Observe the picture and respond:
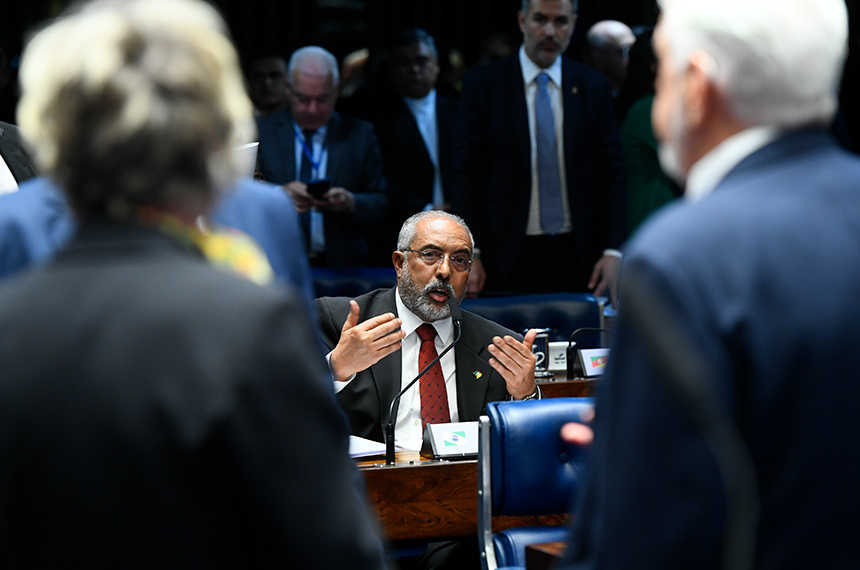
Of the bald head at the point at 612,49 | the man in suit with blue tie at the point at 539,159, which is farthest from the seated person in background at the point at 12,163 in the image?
the bald head at the point at 612,49

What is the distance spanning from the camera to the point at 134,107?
3.35ft

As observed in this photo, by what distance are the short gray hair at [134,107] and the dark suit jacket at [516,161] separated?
13.2 feet

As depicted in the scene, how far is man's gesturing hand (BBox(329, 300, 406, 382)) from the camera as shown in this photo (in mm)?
3520

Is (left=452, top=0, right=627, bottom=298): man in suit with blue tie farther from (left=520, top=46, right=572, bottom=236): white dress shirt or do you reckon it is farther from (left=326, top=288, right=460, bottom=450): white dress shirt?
(left=326, top=288, right=460, bottom=450): white dress shirt

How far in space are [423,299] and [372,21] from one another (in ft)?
15.2

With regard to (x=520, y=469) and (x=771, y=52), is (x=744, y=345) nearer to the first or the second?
(x=771, y=52)

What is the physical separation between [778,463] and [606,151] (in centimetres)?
419

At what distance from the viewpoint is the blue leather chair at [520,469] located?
289 centimetres

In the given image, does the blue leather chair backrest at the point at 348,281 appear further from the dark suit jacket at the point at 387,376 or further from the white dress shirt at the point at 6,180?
the white dress shirt at the point at 6,180

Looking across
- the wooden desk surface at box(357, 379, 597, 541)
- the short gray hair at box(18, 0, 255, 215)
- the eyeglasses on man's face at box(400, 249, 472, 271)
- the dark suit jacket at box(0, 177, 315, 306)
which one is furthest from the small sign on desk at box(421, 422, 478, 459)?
the short gray hair at box(18, 0, 255, 215)

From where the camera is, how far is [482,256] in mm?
5262

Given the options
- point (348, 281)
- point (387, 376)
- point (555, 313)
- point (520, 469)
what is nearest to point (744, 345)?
point (520, 469)

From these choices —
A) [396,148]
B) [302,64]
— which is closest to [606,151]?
[396,148]

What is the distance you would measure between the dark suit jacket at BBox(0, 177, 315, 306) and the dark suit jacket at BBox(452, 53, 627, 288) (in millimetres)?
3623
